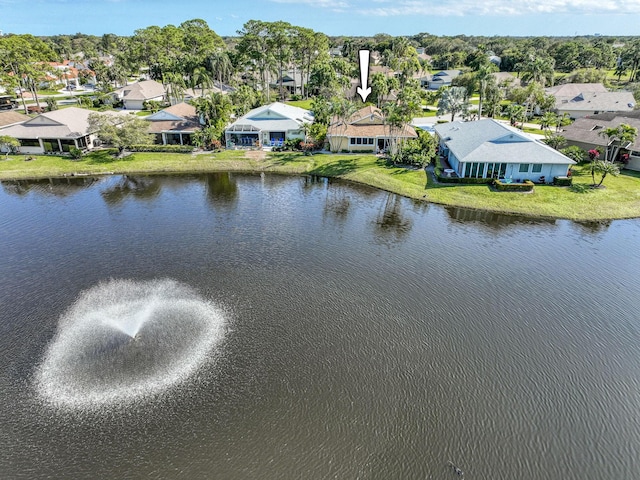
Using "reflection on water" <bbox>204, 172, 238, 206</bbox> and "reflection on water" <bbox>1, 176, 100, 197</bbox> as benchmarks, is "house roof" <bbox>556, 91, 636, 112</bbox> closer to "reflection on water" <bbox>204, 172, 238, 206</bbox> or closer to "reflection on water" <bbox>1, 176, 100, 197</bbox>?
"reflection on water" <bbox>204, 172, 238, 206</bbox>

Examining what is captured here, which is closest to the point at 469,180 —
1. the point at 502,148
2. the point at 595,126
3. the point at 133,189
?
the point at 502,148

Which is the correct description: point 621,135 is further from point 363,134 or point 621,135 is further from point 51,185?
point 51,185

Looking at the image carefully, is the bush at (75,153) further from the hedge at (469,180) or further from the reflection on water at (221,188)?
the hedge at (469,180)

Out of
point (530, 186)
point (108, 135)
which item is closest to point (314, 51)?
point (108, 135)

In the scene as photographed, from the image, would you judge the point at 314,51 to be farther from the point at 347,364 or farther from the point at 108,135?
the point at 347,364

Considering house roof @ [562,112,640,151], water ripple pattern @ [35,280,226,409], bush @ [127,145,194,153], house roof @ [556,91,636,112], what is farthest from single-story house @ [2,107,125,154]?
house roof @ [556,91,636,112]

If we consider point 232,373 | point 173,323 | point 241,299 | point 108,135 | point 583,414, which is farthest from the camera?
point 108,135

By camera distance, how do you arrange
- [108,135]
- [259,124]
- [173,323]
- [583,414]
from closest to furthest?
[583,414]
[173,323]
[108,135]
[259,124]
